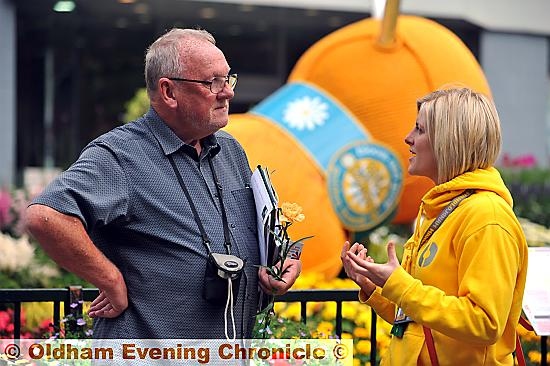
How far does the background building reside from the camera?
15.4m

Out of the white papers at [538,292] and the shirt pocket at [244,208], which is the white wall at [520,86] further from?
the shirt pocket at [244,208]

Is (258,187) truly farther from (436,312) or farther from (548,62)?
(548,62)

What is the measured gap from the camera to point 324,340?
3.88 meters

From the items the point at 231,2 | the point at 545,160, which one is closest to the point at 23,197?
the point at 231,2

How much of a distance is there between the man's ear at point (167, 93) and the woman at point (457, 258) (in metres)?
0.65

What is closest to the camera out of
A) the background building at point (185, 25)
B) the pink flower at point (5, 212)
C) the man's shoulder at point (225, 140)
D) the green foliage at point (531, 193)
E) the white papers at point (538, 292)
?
the man's shoulder at point (225, 140)

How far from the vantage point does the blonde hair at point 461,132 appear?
2.71m

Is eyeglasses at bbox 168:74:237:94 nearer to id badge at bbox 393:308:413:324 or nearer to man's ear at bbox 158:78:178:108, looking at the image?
man's ear at bbox 158:78:178:108

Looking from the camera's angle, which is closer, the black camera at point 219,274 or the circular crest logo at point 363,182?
the black camera at point 219,274

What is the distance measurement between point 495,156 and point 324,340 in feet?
4.54

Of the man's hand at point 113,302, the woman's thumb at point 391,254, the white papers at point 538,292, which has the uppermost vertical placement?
the woman's thumb at point 391,254

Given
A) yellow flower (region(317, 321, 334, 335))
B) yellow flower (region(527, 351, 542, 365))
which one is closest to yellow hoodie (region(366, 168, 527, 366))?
yellow flower (region(317, 321, 334, 335))
